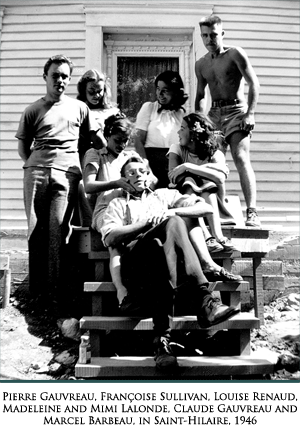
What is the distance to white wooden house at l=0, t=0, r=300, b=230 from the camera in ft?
19.0

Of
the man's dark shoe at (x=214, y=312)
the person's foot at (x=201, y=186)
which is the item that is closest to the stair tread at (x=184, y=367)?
the man's dark shoe at (x=214, y=312)

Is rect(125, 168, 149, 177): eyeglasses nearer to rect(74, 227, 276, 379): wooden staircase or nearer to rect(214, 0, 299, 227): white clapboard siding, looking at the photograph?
rect(74, 227, 276, 379): wooden staircase

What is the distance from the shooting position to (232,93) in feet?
13.1

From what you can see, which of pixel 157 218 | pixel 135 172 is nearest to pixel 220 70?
pixel 135 172

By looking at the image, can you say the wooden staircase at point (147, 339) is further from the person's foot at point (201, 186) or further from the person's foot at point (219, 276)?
the person's foot at point (201, 186)

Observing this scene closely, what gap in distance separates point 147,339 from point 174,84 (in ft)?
6.85

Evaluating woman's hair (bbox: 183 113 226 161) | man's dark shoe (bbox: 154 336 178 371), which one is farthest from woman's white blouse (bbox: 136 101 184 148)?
man's dark shoe (bbox: 154 336 178 371)

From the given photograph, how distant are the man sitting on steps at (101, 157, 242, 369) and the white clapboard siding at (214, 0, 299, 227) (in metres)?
3.06

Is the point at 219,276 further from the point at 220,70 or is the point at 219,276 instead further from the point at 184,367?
the point at 220,70

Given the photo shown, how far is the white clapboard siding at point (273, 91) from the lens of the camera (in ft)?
18.9

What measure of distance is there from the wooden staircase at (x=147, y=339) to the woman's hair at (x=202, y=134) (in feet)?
2.49

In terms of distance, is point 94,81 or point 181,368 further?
point 94,81

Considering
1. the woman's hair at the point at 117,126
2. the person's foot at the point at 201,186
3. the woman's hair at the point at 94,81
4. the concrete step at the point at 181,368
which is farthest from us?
the woman's hair at the point at 94,81

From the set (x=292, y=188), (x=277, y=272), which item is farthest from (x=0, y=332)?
(x=292, y=188)
